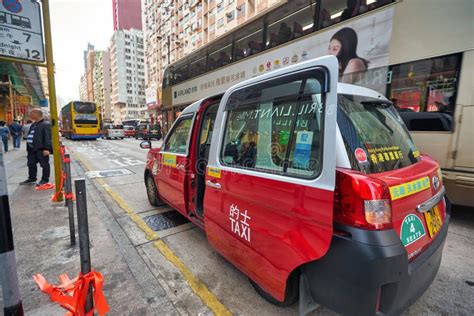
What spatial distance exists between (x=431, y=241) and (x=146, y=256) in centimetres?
280

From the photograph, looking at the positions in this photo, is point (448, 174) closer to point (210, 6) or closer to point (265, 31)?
point (265, 31)

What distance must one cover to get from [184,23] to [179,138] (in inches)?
1671

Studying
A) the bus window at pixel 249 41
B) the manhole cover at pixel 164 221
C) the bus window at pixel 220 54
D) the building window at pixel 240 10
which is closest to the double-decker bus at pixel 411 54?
the bus window at pixel 249 41

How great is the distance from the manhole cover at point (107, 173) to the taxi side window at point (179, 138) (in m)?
4.49

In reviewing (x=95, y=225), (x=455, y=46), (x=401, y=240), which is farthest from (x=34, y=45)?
(x=455, y=46)

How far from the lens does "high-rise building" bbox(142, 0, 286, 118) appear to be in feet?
91.1

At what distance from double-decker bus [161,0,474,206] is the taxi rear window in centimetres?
220

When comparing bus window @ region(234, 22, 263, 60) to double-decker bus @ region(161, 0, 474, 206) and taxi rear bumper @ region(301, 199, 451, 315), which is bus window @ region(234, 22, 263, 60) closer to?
double-decker bus @ region(161, 0, 474, 206)

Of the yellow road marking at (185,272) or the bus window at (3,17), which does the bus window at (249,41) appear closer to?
the bus window at (3,17)

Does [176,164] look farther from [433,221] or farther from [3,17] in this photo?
[3,17]

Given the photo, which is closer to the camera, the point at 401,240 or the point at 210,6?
the point at 401,240

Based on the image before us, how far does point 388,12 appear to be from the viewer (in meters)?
4.07

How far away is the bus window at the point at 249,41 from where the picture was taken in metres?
6.68

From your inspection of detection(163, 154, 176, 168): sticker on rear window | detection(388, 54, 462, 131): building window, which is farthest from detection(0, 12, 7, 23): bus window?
detection(388, 54, 462, 131): building window
